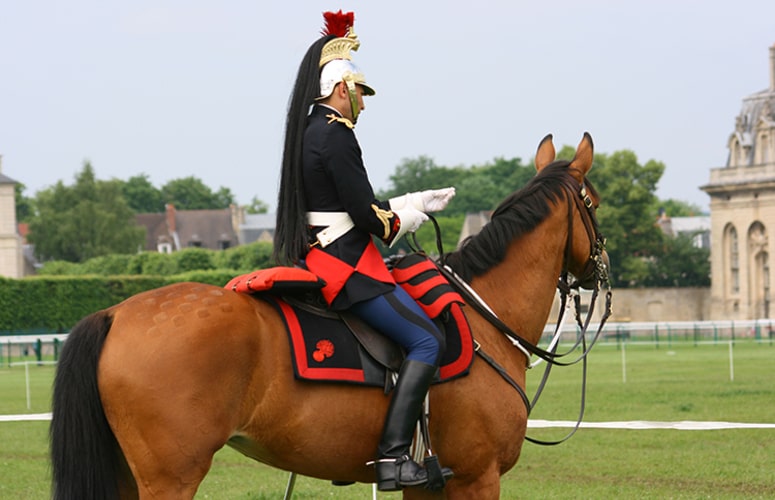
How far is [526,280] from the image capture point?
7492 millimetres

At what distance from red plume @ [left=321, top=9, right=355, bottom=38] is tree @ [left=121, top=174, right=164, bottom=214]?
14938 cm

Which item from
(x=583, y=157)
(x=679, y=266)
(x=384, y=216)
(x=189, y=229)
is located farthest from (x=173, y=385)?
(x=189, y=229)

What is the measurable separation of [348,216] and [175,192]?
494 ft

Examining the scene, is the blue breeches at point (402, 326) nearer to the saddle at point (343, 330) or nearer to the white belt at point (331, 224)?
the saddle at point (343, 330)

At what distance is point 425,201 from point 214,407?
177 centimetres

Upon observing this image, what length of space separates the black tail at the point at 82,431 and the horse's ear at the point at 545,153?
323 cm

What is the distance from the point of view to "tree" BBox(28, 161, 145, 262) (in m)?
110

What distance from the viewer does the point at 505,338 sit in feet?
23.8

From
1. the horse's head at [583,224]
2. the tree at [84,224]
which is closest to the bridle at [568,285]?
the horse's head at [583,224]

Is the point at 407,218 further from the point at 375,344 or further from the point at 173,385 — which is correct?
the point at 173,385

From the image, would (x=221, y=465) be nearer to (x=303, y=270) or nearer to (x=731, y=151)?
(x=303, y=270)

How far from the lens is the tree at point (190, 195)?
154m

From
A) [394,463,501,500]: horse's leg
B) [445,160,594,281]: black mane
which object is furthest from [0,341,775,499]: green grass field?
[394,463,501,500]: horse's leg

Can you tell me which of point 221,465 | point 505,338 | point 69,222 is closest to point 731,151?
point 69,222
